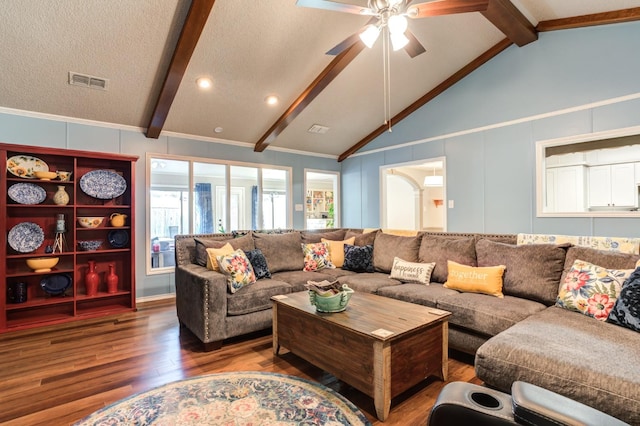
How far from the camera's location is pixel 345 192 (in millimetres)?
6863

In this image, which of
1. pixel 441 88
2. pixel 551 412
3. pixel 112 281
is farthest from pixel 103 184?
pixel 441 88

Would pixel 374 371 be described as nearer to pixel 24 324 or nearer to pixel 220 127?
pixel 24 324

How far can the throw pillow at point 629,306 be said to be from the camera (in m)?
1.94

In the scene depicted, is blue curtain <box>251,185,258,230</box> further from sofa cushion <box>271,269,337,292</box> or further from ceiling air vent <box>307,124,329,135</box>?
sofa cushion <box>271,269,337,292</box>

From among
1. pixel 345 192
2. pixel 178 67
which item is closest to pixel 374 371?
pixel 178 67

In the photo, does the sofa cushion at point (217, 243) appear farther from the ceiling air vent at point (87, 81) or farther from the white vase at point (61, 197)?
the ceiling air vent at point (87, 81)

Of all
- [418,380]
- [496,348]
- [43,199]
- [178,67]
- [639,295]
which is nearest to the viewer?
[496,348]

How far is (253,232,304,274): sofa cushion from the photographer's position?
12.6ft

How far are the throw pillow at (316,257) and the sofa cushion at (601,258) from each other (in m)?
2.42

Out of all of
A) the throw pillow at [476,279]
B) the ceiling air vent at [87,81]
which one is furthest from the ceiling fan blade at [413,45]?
the ceiling air vent at [87,81]

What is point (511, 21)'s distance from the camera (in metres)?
3.62

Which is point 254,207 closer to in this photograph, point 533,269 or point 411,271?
point 411,271

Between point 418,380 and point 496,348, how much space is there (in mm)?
559

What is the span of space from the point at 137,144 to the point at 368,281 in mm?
3684
